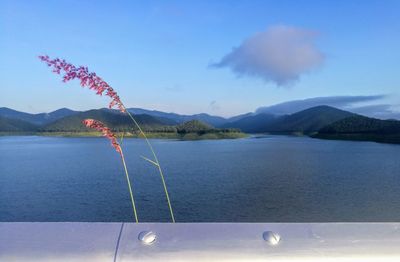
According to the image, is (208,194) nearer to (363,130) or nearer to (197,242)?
(197,242)

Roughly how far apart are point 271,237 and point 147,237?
0.32m

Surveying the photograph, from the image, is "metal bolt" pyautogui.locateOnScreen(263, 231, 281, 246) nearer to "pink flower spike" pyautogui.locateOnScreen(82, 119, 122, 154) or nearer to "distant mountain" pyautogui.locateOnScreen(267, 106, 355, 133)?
"pink flower spike" pyautogui.locateOnScreen(82, 119, 122, 154)

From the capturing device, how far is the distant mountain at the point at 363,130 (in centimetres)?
5406

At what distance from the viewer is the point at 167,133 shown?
37.8 m

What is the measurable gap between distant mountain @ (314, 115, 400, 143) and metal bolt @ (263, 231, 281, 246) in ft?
188

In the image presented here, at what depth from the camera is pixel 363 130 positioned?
57969mm

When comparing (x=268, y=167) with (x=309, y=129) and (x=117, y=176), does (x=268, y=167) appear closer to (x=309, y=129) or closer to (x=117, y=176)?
(x=117, y=176)

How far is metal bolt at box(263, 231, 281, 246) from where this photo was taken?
1.00 meters

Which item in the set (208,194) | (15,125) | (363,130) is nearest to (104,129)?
(208,194)

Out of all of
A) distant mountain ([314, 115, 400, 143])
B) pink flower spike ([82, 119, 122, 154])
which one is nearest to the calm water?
pink flower spike ([82, 119, 122, 154])

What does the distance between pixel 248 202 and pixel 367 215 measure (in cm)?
384

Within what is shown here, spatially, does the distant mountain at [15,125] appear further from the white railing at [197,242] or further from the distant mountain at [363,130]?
the white railing at [197,242]

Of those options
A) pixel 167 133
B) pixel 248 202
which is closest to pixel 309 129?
pixel 167 133

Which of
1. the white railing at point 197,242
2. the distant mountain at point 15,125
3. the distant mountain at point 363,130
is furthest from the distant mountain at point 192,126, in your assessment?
the white railing at point 197,242
